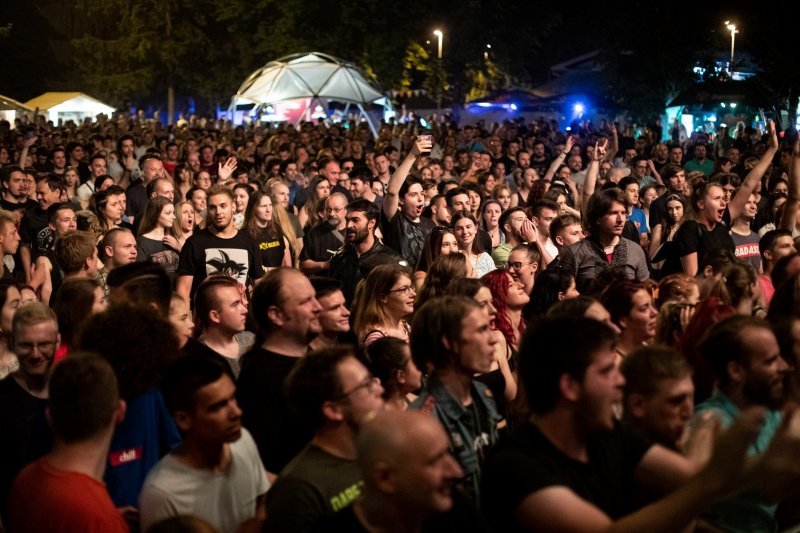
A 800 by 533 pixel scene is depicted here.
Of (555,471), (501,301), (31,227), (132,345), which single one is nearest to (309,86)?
→ (31,227)

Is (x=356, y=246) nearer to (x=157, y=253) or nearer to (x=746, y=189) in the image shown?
(x=157, y=253)

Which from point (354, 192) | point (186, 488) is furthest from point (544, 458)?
point (354, 192)

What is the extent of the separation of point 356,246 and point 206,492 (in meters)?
5.75

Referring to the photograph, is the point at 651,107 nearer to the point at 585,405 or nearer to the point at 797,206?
the point at 797,206

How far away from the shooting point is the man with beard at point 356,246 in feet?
32.1

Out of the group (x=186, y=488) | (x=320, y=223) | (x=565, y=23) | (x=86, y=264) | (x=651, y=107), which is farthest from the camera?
(x=565, y=23)

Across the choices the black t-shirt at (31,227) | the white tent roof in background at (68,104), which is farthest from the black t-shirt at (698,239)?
the white tent roof in background at (68,104)

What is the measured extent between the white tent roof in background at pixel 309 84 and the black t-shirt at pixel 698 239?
26.2m

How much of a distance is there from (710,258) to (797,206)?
2106 mm

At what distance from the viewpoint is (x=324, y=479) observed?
4098 mm

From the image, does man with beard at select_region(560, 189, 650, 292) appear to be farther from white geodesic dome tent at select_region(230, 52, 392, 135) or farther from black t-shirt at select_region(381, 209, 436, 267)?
white geodesic dome tent at select_region(230, 52, 392, 135)

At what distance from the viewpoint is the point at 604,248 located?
30.2 feet

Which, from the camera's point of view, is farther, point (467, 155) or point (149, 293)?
point (467, 155)

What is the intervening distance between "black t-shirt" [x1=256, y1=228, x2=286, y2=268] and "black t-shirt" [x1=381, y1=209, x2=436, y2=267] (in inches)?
39.5
